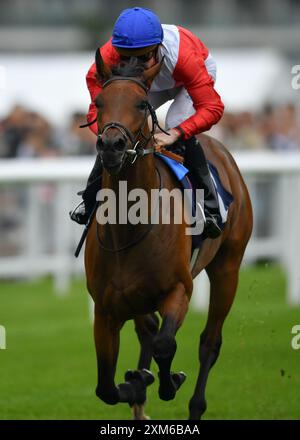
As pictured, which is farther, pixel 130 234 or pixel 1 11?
pixel 1 11

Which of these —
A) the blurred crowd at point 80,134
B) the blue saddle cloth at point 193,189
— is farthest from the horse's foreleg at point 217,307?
the blurred crowd at point 80,134

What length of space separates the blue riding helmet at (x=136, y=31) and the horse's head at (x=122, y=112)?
0.28 ft

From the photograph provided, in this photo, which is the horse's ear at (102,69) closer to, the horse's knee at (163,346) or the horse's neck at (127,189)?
the horse's neck at (127,189)

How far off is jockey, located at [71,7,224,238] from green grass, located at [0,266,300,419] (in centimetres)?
96

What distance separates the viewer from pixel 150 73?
17.4 feet

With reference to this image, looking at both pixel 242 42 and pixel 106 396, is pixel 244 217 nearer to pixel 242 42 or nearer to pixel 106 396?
pixel 106 396

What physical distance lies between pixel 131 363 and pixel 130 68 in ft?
11.9

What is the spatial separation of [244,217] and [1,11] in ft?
133

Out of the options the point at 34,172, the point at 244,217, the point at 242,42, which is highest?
the point at 244,217

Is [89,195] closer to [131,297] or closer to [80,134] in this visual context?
[131,297]

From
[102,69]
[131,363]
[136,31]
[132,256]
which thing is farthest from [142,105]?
[131,363]

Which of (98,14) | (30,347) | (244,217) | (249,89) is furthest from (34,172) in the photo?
(98,14)

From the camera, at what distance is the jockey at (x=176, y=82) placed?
5371mm

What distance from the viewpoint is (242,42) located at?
143 ft
